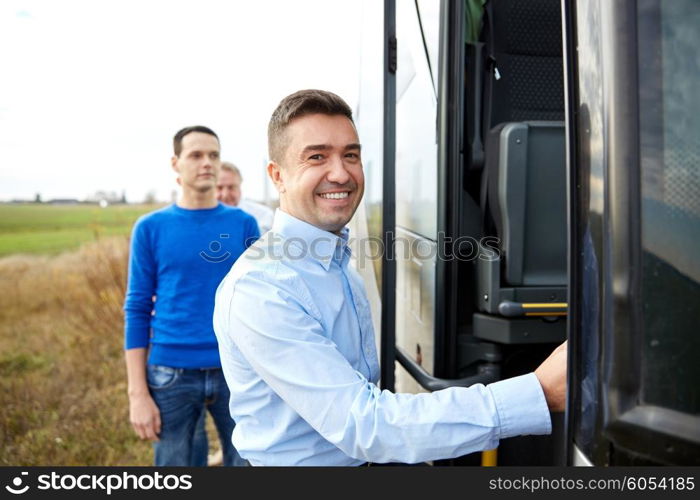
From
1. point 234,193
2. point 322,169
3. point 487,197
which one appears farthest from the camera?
point 234,193

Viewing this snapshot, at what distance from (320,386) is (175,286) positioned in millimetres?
1207

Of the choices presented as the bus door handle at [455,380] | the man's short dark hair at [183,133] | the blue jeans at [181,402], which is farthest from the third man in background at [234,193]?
the bus door handle at [455,380]

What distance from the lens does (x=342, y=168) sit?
138 cm

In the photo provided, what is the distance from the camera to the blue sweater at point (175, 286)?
2125 mm

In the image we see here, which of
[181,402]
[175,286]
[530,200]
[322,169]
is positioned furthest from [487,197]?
[181,402]

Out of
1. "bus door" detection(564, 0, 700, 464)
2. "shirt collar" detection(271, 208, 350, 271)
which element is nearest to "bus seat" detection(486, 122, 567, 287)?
"shirt collar" detection(271, 208, 350, 271)

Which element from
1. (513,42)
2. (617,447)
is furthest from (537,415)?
(513,42)

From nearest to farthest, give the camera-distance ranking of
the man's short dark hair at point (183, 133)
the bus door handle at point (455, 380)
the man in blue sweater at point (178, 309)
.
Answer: the bus door handle at point (455, 380)
the man in blue sweater at point (178, 309)
the man's short dark hair at point (183, 133)

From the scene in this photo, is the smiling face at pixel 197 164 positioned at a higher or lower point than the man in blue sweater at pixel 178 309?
higher

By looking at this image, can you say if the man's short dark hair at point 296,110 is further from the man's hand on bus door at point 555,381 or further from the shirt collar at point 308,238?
the man's hand on bus door at point 555,381

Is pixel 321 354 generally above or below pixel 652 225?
below

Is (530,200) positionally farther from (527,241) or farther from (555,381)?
(555,381)

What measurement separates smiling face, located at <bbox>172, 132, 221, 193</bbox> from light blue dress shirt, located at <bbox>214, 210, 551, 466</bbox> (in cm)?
89

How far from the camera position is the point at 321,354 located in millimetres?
1138
